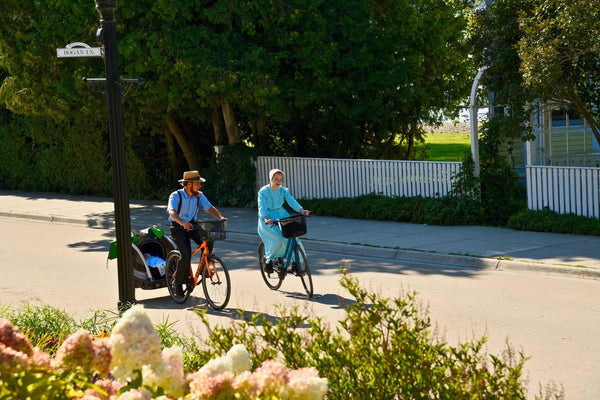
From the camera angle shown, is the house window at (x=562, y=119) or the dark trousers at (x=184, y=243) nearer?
the dark trousers at (x=184, y=243)

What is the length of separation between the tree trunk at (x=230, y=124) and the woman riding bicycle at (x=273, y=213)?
1098 cm

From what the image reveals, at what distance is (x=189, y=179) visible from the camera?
1093 centimetres

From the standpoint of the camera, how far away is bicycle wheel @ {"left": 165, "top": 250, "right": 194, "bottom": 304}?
1101 cm

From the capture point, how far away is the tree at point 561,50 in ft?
48.1

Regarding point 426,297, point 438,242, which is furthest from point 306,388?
point 438,242

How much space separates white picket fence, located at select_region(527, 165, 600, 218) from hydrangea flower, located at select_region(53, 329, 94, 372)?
43.6 feet

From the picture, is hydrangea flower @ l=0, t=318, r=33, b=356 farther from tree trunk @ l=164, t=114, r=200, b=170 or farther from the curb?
tree trunk @ l=164, t=114, r=200, b=170

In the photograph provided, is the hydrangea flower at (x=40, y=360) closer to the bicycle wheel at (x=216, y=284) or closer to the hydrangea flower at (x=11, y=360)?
the hydrangea flower at (x=11, y=360)

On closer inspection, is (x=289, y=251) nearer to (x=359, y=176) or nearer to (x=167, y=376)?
(x=167, y=376)

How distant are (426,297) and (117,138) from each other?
4.23 metres

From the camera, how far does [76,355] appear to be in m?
3.24

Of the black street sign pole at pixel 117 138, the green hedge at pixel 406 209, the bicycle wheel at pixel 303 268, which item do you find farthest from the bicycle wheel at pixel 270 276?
the green hedge at pixel 406 209

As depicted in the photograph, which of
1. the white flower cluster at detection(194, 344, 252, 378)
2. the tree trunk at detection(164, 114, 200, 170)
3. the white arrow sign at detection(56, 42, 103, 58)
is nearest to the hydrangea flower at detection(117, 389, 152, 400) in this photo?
the white flower cluster at detection(194, 344, 252, 378)

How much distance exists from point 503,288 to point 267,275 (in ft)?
10.3
